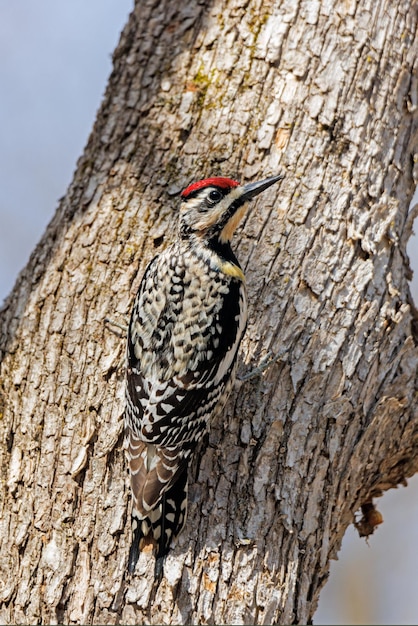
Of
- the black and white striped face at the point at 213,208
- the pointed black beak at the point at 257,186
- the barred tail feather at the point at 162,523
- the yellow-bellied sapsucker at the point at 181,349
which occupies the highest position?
the pointed black beak at the point at 257,186

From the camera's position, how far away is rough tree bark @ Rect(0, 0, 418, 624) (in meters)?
3.29

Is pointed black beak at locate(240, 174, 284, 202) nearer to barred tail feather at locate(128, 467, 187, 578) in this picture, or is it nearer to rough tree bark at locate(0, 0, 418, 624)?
rough tree bark at locate(0, 0, 418, 624)

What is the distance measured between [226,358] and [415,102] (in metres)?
2.00

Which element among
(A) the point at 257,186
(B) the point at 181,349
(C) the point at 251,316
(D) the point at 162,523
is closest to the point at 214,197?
(A) the point at 257,186

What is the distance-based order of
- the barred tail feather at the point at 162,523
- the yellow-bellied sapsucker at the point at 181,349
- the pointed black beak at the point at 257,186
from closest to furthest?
the barred tail feather at the point at 162,523 → the yellow-bellied sapsucker at the point at 181,349 → the pointed black beak at the point at 257,186

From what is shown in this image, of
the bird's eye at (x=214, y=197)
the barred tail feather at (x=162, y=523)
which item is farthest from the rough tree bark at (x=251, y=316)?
the bird's eye at (x=214, y=197)

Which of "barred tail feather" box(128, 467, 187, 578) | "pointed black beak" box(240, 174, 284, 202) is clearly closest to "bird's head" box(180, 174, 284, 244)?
"pointed black beak" box(240, 174, 284, 202)

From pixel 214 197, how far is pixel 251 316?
2.28 ft

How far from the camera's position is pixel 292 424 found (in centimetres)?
362

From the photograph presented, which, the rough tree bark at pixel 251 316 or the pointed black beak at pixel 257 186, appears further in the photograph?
the pointed black beak at pixel 257 186

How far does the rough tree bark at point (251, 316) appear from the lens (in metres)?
3.29

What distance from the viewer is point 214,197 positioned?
4023 millimetres

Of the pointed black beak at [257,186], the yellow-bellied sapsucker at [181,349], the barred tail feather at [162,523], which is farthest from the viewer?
the pointed black beak at [257,186]

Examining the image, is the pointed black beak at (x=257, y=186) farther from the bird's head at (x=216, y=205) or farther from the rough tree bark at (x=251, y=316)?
the rough tree bark at (x=251, y=316)
